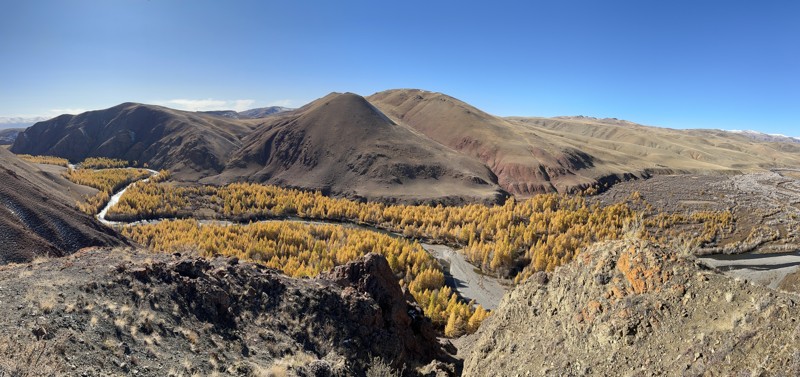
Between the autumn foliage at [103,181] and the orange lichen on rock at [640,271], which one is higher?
the orange lichen on rock at [640,271]

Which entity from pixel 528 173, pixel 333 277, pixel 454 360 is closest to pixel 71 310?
pixel 333 277

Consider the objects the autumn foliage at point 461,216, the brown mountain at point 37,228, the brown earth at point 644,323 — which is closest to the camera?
the brown earth at point 644,323

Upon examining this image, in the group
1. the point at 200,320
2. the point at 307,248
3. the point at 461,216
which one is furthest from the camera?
the point at 461,216

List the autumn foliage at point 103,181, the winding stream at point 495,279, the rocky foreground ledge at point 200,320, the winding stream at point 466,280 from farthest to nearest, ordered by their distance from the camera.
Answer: the autumn foliage at point 103,181
the winding stream at point 495,279
the winding stream at point 466,280
the rocky foreground ledge at point 200,320

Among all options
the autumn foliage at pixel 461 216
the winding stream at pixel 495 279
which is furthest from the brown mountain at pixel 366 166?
the winding stream at pixel 495 279

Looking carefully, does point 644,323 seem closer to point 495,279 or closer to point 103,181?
point 495,279

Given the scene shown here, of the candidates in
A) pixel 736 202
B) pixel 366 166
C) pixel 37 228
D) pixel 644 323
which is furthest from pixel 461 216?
pixel 736 202

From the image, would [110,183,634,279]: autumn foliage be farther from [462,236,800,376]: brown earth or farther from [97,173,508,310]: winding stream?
[462,236,800,376]: brown earth

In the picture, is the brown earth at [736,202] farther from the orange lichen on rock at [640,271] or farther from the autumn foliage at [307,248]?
the orange lichen on rock at [640,271]
